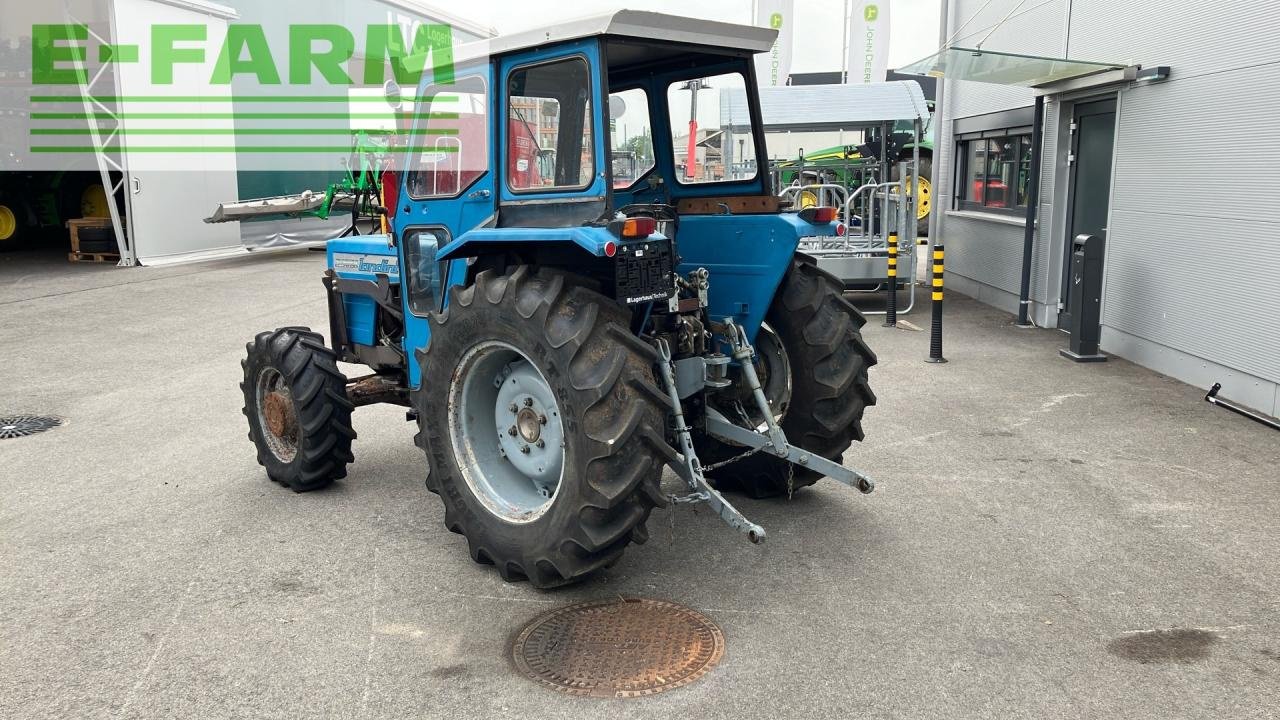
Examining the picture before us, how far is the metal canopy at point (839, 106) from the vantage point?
13.3 metres

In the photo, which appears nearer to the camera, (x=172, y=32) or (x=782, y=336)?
(x=782, y=336)

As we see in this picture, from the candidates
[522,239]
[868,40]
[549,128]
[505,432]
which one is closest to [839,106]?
[549,128]

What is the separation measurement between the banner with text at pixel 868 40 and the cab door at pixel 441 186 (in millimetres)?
21272

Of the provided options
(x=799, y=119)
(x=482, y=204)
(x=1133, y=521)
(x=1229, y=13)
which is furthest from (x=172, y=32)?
(x=1133, y=521)

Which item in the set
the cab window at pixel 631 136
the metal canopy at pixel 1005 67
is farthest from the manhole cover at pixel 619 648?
the metal canopy at pixel 1005 67

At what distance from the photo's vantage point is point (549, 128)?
4434 mm

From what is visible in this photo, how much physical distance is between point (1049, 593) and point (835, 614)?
0.98 meters

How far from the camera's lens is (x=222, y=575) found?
4453 millimetres

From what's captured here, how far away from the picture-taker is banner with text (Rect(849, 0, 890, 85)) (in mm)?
24516

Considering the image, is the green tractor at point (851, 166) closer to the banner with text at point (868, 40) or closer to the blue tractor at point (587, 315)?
the banner with text at point (868, 40)

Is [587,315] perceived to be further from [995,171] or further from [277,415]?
[995,171]

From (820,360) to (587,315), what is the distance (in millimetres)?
1508

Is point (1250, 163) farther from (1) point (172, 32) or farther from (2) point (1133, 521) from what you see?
(1) point (172, 32)

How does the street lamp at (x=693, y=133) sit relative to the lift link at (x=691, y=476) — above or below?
above
